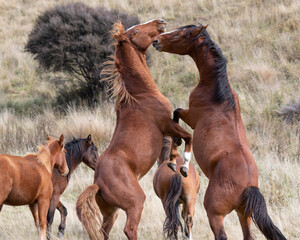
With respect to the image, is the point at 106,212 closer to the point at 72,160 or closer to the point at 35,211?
the point at 35,211

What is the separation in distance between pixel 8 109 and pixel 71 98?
1.93 m

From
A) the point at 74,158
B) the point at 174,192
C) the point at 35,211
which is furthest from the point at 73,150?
the point at 174,192

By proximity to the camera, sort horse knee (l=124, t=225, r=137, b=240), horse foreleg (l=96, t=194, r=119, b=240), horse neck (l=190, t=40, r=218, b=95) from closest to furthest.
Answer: horse knee (l=124, t=225, r=137, b=240) < horse foreleg (l=96, t=194, r=119, b=240) < horse neck (l=190, t=40, r=218, b=95)

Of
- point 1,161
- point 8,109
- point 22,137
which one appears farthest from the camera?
point 8,109

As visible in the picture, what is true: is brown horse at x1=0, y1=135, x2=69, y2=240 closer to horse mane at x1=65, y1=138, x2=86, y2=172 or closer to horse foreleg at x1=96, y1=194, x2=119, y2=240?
horse mane at x1=65, y1=138, x2=86, y2=172

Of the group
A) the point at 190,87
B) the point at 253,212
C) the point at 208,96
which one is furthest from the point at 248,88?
the point at 253,212

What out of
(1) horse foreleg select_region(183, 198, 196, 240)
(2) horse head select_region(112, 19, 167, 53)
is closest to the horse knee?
(1) horse foreleg select_region(183, 198, 196, 240)

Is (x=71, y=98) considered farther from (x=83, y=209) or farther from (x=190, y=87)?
(x=83, y=209)

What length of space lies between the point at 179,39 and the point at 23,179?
244 cm

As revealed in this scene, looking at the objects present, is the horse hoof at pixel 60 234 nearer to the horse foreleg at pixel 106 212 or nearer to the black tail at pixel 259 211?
the horse foreleg at pixel 106 212

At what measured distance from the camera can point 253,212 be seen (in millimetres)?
4664

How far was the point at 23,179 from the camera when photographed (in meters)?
6.04

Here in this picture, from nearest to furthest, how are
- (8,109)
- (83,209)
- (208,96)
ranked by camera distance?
(83,209) < (208,96) < (8,109)

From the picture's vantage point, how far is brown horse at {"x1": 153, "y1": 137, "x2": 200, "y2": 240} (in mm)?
5758
